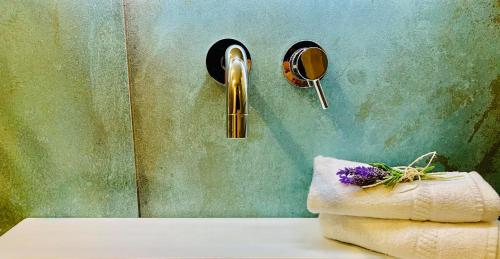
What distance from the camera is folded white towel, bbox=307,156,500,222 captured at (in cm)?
57

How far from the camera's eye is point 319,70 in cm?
66

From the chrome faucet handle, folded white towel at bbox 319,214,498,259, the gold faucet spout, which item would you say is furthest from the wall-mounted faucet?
folded white towel at bbox 319,214,498,259

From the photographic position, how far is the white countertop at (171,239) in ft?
2.02

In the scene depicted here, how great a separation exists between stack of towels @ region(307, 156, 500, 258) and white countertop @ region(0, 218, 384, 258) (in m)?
0.05

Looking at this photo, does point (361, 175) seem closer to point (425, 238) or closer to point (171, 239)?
point (425, 238)

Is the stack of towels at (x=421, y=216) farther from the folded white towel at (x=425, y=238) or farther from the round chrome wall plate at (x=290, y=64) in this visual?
the round chrome wall plate at (x=290, y=64)

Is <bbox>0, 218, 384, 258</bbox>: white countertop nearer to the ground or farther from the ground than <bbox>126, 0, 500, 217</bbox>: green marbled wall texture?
nearer to the ground

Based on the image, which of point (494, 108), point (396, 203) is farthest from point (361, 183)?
point (494, 108)

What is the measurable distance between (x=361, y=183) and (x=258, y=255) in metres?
0.21

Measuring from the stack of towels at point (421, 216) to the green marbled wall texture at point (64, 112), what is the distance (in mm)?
411

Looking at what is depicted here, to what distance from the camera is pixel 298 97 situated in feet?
2.39

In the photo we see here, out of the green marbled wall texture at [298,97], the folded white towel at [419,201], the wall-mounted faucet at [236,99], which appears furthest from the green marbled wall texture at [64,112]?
the folded white towel at [419,201]

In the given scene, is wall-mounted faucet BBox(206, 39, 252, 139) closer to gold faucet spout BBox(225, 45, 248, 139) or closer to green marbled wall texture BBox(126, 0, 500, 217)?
gold faucet spout BBox(225, 45, 248, 139)

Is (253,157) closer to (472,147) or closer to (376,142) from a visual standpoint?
(376,142)
